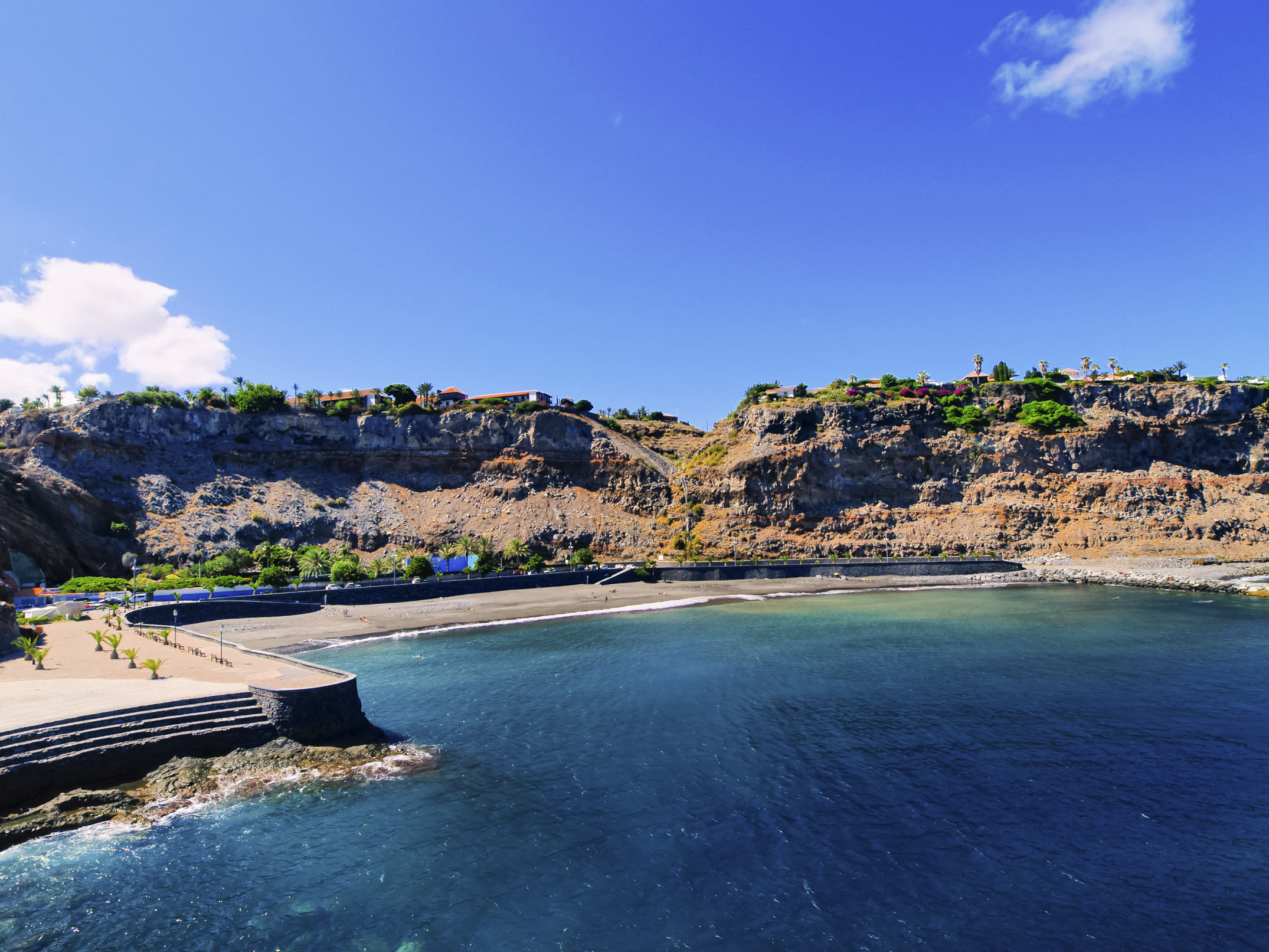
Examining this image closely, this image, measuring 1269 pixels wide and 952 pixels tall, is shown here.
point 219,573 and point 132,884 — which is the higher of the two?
point 219,573

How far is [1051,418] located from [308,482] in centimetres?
9794

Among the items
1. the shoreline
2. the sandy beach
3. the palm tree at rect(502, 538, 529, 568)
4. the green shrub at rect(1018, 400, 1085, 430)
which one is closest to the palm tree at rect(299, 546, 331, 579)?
the sandy beach

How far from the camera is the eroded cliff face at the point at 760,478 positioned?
71625mm

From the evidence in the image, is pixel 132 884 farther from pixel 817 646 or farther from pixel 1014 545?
pixel 1014 545

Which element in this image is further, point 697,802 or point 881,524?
point 881,524

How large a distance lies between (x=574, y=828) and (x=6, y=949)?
10.2 metres

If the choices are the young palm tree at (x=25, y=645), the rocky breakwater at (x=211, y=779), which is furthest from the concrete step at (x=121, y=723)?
the young palm tree at (x=25, y=645)

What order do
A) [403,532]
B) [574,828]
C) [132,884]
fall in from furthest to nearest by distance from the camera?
[403,532] → [574,828] → [132,884]

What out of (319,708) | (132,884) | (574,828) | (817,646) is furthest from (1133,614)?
(132,884)

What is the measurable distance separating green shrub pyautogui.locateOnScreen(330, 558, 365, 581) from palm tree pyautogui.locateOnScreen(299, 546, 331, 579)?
3220 mm

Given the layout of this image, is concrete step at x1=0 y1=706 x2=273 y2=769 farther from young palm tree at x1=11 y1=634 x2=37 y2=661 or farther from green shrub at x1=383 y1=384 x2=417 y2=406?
green shrub at x1=383 y1=384 x2=417 y2=406

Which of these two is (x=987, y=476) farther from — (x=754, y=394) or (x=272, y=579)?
(x=272, y=579)

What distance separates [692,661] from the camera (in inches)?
1219

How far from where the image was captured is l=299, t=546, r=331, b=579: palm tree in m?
57.3
